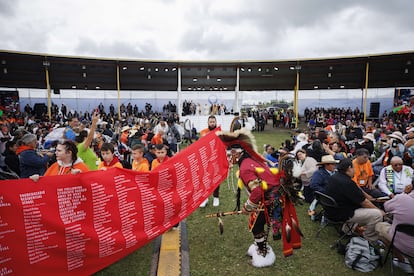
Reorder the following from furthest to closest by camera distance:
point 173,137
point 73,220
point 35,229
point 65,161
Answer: point 173,137
point 65,161
point 73,220
point 35,229

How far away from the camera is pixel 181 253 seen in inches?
167

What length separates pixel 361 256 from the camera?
381cm

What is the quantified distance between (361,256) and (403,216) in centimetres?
88

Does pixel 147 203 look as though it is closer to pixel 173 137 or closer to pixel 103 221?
pixel 103 221

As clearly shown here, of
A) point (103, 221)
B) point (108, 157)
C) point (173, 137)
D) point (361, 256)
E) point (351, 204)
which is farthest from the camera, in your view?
point (173, 137)

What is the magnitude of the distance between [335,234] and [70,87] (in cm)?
2567

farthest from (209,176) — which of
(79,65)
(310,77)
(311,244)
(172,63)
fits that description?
(310,77)

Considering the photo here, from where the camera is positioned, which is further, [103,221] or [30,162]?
[30,162]

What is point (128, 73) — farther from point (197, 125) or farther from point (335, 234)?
point (335, 234)

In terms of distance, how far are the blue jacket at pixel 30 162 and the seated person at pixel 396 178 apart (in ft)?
21.9

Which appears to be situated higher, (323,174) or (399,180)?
(323,174)

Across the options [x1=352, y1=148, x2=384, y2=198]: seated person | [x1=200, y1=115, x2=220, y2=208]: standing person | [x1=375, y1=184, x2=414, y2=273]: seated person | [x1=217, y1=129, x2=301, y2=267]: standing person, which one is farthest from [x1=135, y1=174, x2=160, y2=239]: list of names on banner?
[x1=352, y1=148, x2=384, y2=198]: seated person

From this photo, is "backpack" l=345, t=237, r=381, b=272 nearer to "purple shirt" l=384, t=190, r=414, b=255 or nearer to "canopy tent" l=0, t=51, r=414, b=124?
"purple shirt" l=384, t=190, r=414, b=255

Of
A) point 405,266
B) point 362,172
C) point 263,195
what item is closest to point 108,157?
point 263,195
